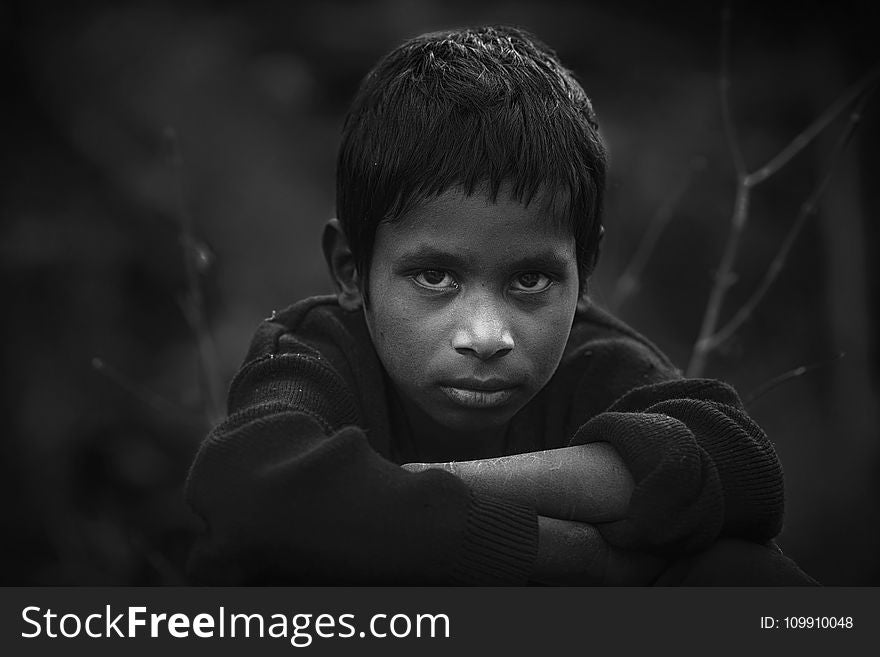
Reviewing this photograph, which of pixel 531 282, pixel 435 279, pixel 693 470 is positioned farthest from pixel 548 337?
pixel 693 470

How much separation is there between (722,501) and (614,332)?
1.90 feet

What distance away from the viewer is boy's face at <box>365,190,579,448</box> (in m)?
1.79

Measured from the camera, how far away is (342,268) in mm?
2084

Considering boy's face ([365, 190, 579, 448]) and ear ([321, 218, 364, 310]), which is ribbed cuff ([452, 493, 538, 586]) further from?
ear ([321, 218, 364, 310])

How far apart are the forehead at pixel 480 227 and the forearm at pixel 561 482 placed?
12.9 inches

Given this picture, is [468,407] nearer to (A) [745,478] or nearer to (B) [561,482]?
(B) [561,482]

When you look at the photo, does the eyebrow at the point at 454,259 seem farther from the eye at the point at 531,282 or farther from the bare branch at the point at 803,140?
the bare branch at the point at 803,140

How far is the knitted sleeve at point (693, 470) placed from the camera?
174 centimetres

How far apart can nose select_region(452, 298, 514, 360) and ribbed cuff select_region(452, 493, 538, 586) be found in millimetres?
240

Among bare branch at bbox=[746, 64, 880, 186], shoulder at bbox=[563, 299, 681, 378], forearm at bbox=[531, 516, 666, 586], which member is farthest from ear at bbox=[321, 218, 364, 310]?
bare branch at bbox=[746, 64, 880, 186]

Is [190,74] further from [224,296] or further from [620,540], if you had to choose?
[620,540]

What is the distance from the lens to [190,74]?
4.57 meters

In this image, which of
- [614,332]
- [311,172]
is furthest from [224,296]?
A: [614,332]

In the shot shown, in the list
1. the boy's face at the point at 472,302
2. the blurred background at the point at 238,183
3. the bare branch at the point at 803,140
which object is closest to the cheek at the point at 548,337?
the boy's face at the point at 472,302
